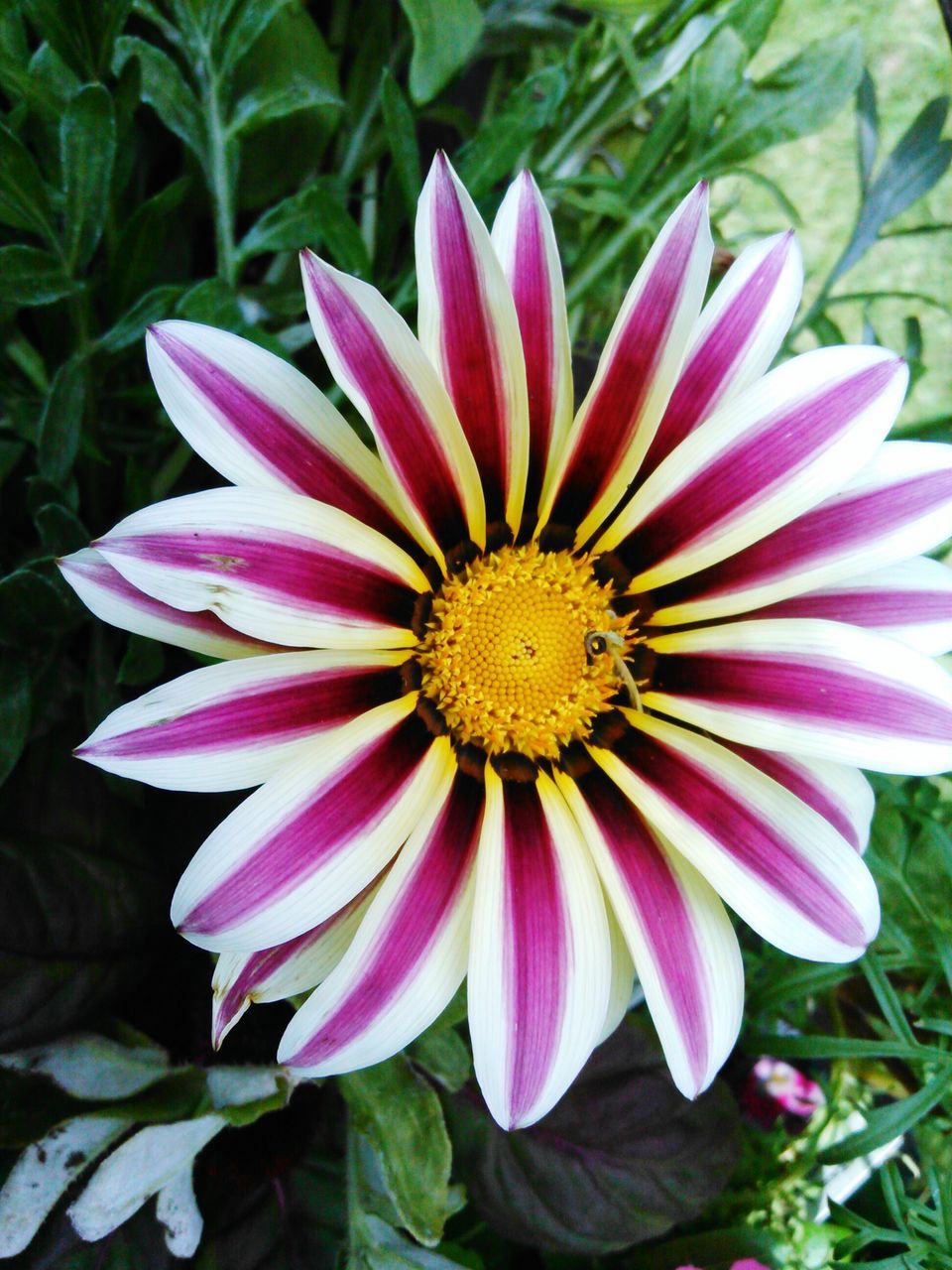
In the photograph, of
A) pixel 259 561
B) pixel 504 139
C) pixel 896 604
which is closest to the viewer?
pixel 259 561

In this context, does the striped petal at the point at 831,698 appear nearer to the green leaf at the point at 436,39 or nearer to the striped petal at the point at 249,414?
the striped petal at the point at 249,414

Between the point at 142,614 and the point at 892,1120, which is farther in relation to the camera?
the point at 892,1120

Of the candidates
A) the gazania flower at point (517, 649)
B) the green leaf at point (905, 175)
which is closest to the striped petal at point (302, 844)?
the gazania flower at point (517, 649)

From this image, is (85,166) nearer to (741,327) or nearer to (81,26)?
(81,26)

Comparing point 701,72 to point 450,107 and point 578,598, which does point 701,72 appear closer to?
point 450,107

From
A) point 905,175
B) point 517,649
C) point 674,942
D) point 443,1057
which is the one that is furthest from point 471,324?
point 905,175

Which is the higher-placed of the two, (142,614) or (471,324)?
(471,324)

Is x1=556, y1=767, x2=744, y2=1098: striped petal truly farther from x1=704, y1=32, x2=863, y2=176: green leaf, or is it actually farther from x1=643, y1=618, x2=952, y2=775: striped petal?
x1=704, y1=32, x2=863, y2=176: green leaf
